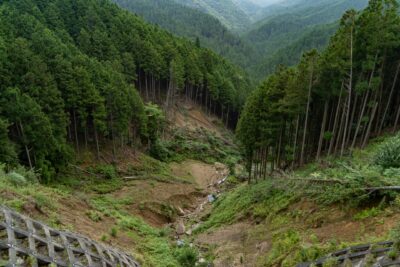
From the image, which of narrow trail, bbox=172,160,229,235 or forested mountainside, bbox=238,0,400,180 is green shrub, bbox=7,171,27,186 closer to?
narrow trail, bbox=172,160,229,235

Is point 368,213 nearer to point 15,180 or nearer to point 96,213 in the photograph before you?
point 96,213

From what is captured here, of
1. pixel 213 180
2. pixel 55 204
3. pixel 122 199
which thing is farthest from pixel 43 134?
pixel 213 180

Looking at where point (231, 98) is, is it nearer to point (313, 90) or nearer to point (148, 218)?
point (313, 90)

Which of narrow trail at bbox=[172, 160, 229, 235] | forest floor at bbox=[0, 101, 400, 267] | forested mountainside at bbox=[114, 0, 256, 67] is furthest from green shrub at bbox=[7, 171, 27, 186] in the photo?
forested mountainside at bbox=[114, 0, 256, 67]

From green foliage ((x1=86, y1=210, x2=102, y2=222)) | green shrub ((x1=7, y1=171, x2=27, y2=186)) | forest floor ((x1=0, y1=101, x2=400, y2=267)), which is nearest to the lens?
forest floor ((x1=0, y1=101, x2=400, y2=267))

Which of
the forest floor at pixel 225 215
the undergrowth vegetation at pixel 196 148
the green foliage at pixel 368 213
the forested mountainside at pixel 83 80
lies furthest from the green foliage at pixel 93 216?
the undergrowth vegetation at pixel 196 148
